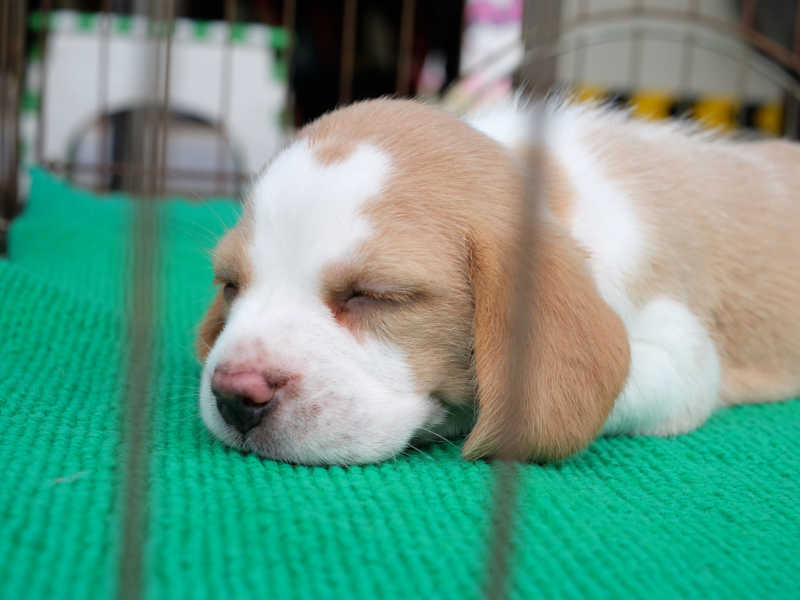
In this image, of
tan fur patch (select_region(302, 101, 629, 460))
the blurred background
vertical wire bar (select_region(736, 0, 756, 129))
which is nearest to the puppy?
tan fur patch (select_region(302, 101, 629, 460))

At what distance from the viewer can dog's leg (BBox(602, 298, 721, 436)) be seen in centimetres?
214

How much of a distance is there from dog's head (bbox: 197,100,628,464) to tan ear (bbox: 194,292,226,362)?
1.08 feet

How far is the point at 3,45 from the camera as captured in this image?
11.1 ft

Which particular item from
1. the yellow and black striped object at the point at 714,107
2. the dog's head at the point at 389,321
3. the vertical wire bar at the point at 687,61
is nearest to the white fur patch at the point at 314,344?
the dog's head at the point at 389,321

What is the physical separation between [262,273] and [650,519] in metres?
0.89

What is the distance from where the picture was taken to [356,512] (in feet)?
5.04

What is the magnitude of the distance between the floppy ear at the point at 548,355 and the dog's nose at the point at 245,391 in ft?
1.39

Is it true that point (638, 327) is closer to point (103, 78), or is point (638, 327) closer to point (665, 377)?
point (665, 377)

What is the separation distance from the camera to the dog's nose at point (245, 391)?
1.68m

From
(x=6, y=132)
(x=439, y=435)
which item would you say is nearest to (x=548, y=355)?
(x=439, y=435)

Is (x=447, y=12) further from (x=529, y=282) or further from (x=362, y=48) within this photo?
(x=529, y=282)

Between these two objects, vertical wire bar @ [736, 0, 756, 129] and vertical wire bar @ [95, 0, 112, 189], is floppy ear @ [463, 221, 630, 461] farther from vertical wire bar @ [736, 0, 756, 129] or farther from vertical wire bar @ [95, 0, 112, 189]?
vertical wire bar @ [95, 0, 112, 189]

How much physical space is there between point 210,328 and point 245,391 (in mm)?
688

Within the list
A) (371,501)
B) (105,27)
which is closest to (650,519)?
(371,501)
